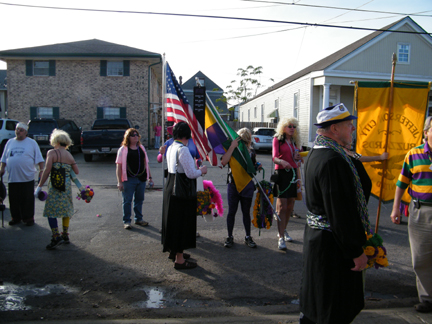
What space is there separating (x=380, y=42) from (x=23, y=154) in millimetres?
21397

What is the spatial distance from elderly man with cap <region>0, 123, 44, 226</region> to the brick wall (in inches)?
637

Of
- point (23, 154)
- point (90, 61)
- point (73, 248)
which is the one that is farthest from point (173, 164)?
point (90, 61)

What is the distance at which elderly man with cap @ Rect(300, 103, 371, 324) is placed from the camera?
2281mm

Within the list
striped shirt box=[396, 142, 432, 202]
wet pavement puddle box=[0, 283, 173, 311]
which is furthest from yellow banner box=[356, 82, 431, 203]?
Result: wet pavement puddle box=[0, 283, 173, 311]

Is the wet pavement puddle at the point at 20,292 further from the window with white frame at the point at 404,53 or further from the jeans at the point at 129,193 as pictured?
the window with white frame at the point at 404,53

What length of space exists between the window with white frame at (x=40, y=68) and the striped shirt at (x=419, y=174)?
78.1ft

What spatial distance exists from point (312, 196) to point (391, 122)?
2778 millimetres

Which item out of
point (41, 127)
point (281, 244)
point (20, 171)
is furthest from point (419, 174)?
point (41, 127)

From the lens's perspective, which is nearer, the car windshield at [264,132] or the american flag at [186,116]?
the american flag at [186,116]

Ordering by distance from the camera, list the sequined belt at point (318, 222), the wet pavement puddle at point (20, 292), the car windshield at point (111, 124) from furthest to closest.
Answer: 1. the car windshield at point (111, 124)
2. the wet pavement puddle at point (20, 292)
3. the sequined belt at point (318, 222)

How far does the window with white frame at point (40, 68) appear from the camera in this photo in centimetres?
2261

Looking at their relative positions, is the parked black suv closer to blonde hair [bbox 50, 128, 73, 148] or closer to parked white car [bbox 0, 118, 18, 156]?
Result: parked white car [bbox 0, 118, 18, 156]

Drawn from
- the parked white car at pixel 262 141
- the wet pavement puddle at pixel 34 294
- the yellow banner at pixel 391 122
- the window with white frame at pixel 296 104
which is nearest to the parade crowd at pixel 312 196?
the yellow banner at pixel 391 122

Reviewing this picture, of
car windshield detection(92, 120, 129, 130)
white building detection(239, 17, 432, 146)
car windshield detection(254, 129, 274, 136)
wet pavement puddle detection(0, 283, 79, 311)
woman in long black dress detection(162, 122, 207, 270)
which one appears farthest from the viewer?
car windshield detection(254, 129, 274, 136)
